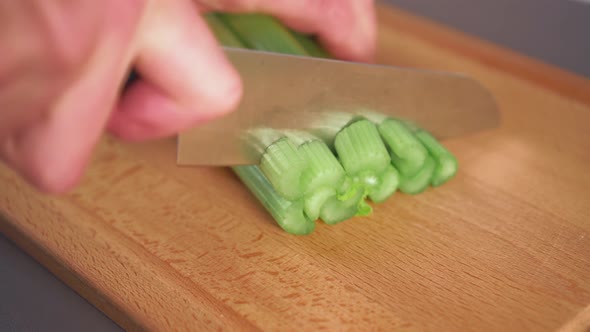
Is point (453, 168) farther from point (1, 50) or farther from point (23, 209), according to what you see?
point (1, 50)

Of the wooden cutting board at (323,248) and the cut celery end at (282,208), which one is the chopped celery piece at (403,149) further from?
the cut celery end at (282,208)

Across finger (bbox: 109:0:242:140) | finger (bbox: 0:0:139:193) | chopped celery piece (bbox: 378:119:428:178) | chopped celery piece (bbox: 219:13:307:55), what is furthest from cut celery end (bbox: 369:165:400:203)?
finger (bbox: 0:0:139:193)

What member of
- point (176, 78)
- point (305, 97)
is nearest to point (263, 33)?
point (305, 97)

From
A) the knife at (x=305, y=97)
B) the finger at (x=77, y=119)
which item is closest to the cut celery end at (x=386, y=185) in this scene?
the knife at (x=305, y=97)

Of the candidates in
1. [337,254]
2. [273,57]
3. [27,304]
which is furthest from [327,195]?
[27,304]

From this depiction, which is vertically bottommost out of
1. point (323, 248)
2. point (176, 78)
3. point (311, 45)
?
point (323, 248)

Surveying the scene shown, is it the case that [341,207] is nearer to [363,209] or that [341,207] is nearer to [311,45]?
[363,209]

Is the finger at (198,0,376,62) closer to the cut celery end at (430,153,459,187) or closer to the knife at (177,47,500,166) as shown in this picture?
the knife at (177,47,500,166)
